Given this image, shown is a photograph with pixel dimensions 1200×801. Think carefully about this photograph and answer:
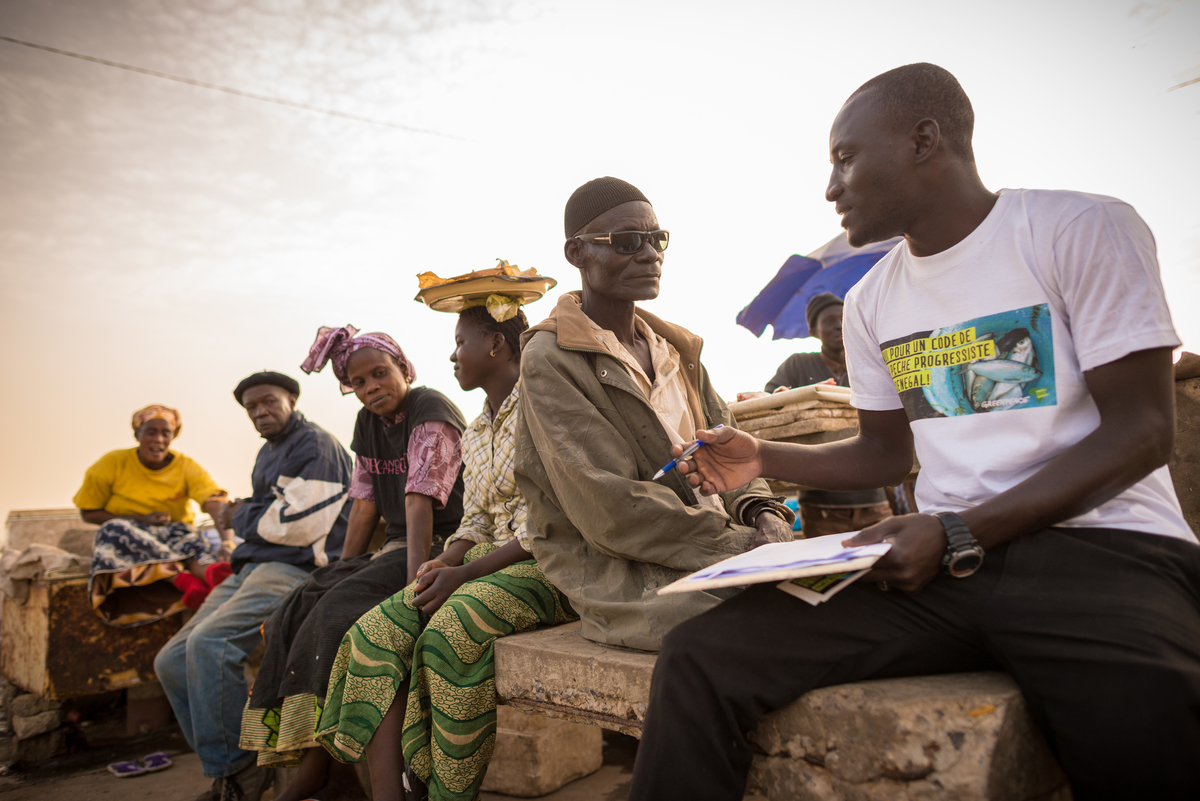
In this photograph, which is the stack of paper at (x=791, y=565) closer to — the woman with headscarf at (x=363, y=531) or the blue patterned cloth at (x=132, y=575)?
the woman with headscarf at (x=363, y=531)

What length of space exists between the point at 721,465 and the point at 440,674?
3.78ft

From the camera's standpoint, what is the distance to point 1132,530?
1366 millimetres

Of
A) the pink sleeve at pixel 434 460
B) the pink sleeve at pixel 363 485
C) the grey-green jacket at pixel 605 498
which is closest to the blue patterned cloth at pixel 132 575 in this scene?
the pink sleeve at pixel 363 485

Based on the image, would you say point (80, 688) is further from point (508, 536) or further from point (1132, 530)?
point (1132, 530)

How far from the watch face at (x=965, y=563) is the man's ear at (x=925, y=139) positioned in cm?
92

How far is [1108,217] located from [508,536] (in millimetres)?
2327

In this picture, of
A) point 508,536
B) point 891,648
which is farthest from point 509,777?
point 891,648

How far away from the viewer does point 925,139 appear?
5.60 ft

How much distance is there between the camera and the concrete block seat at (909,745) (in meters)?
1.31

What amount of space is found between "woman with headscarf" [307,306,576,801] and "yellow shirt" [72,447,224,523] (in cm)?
364

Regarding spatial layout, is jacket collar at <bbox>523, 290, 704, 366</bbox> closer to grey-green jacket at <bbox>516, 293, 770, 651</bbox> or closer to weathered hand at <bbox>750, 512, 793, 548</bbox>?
grey-green jacket at <bbox>516, 293, 770, 651</bbox>

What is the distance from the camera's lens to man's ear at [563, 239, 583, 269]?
8.72 ft

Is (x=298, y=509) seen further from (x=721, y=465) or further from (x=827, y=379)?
(x=827, y=379)

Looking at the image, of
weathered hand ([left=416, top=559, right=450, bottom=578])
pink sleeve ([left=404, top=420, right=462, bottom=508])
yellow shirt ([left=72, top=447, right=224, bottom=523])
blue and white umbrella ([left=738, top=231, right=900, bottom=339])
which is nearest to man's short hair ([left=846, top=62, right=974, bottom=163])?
weathered hand ([left=416, top=559, right=450, bottom=578])
